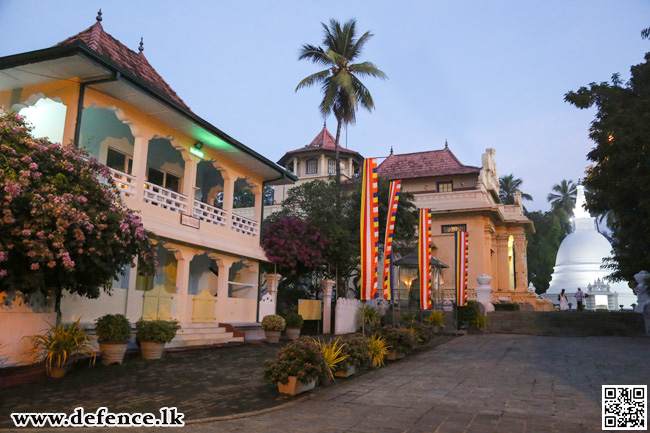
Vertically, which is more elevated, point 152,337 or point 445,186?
point 445,186

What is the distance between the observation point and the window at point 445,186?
34.7 meters

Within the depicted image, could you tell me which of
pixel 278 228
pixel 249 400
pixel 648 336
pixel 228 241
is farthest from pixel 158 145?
pixel 648 336

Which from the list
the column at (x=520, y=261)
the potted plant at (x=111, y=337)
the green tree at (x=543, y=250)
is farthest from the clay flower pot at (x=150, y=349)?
the green tree at (x=543, y=250)

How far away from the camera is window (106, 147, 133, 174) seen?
14750 millimetres

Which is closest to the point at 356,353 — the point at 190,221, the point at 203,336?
the point at 203,336

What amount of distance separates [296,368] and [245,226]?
1021cm

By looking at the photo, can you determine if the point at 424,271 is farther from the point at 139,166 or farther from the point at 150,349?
the point at 139,166

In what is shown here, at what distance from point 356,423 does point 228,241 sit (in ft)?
35.4

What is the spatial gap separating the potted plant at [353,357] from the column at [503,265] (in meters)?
28.6

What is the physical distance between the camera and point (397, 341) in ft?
40.7

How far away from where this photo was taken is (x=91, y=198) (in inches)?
352

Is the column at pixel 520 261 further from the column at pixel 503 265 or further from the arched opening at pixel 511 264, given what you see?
the column at pixel 503 265

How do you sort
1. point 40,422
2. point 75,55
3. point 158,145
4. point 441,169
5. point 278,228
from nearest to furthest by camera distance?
1. point 40,422
2. point 75,55
3. point 158,145
4. point 278,228
5. point 441,169

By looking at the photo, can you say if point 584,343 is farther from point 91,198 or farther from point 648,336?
point 91,198
